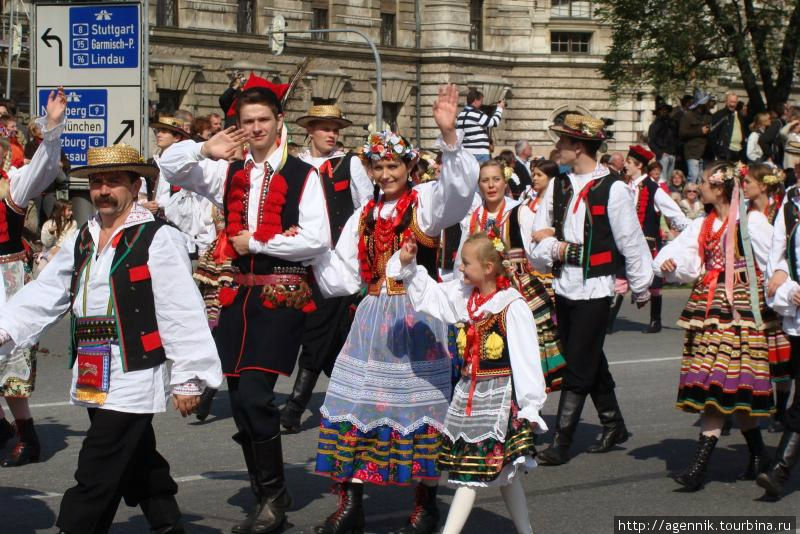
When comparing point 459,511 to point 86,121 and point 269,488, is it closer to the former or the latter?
point 269,488

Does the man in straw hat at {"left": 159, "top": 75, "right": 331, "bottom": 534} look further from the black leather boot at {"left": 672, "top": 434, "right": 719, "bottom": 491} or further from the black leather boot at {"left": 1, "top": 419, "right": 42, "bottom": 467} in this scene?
the black leather boot at {"left": 672, "top": 434, "right": 719, "bottom": 491}

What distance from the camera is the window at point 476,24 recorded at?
53094 mm

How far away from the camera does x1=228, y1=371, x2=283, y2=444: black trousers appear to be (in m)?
6.97

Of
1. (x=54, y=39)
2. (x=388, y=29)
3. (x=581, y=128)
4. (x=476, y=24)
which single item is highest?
(x=476, y=24)

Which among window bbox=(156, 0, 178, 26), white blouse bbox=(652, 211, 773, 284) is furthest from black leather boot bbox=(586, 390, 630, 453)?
window bbox=(156, 0, 178, 26)

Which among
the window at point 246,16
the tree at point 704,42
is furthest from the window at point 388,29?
the tree at point 704,42

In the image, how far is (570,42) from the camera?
55312 mm

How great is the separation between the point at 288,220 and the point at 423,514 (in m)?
1.60

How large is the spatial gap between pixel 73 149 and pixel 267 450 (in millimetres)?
8001

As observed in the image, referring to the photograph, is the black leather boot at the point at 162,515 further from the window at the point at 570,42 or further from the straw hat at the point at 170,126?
the window at the point at 570,42

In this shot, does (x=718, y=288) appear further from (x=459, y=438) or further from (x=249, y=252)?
(x=249, y=252)

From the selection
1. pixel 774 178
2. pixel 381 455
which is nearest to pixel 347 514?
pixel 381 455

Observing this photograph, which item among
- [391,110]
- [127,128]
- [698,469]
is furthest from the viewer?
[391,110]

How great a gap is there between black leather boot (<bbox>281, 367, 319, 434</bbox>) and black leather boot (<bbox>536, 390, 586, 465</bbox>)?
1818 mm
